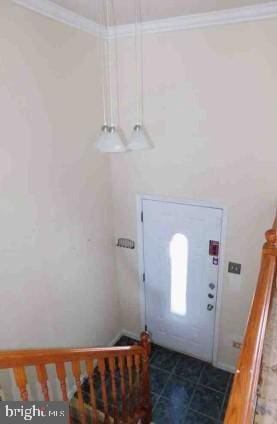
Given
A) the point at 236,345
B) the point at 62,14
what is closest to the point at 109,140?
the point at 62,14

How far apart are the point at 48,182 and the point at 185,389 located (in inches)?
122

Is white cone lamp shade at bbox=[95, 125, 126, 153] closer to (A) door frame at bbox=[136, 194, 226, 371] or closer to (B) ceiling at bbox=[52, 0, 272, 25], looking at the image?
(B) ceiling at bbox=[52, 0, 272, 25]

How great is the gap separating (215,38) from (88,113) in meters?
1.50

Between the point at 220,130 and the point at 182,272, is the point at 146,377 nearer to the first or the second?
the point at 182,272

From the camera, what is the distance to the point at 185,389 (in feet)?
12.3

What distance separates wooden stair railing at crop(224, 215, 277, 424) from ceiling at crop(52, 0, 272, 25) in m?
2.24

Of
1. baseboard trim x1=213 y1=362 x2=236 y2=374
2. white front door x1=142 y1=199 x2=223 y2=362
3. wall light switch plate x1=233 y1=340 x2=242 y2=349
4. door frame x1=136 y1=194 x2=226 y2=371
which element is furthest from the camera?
baseboard trim x1=213 y1=362 x2=236 y2=374

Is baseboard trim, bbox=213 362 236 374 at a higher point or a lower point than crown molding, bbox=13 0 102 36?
lower

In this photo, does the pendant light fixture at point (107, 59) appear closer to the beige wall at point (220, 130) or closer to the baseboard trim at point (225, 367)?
the beige wall at point (220, 130)

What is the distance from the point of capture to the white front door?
141 inches

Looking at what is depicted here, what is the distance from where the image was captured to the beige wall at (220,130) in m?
2.80

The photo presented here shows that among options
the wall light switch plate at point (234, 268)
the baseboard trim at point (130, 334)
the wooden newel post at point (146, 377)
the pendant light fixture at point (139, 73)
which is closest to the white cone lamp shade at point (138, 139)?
the pendant light fixture at point (139, 73)

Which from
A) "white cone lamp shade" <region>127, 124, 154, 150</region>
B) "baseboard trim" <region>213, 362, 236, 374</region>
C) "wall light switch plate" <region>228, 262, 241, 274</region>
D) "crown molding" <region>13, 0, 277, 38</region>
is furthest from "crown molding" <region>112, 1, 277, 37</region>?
"baseboard trim" <region>213, 362, 236, 374</region>

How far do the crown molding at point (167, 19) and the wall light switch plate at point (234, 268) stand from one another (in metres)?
2.52
